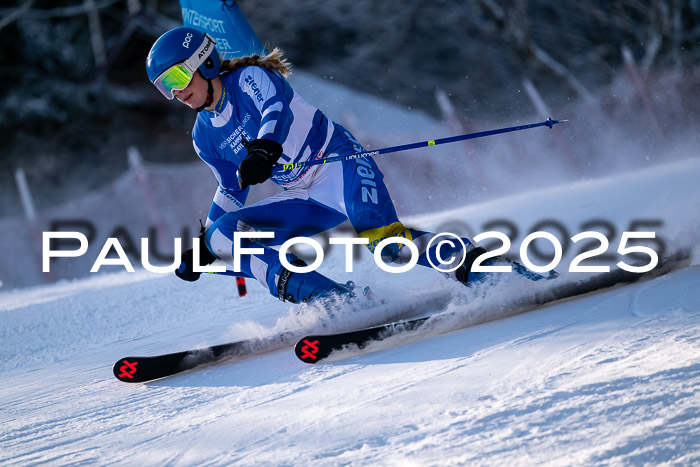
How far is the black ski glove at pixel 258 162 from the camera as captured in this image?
102 inches

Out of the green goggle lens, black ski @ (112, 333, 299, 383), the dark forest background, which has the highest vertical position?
the dark forest background

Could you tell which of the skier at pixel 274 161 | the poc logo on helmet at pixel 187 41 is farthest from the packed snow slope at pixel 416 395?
the poc logo on helmet at pixel 187 41

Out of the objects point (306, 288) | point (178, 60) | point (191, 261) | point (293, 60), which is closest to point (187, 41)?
point (178, 60)

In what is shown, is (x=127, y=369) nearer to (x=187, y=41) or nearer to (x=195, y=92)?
(x=195, y=92)

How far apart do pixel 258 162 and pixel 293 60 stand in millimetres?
16830

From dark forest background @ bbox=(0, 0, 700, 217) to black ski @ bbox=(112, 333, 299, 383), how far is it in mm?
13247

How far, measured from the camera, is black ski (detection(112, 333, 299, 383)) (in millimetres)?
2596

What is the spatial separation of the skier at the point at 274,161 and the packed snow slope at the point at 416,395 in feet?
0.78

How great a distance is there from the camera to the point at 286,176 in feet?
9.98

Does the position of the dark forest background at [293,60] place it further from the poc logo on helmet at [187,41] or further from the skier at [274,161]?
the poc logo on helmet at [187,41]

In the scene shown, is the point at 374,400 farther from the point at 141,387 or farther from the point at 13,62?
the point at 13,62

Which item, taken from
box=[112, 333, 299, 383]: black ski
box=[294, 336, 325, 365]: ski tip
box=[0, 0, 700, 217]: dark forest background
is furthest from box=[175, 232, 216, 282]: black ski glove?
box=[0, 0, 700, 217]: dark forest background

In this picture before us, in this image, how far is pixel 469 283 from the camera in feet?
9.20

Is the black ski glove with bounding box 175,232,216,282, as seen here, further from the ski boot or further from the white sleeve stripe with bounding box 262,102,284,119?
the white sleeve stripe with bounding box 262,102,284,119
